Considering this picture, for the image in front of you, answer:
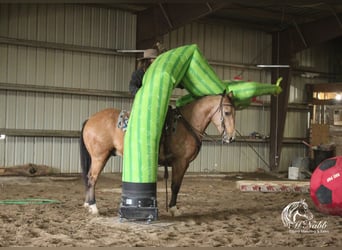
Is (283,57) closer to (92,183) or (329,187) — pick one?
(329,187)

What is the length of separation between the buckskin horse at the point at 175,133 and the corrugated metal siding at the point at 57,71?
5.64 metres

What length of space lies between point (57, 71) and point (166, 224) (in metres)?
7.22

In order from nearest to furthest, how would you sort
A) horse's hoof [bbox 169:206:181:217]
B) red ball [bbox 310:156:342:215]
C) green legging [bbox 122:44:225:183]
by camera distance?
green legging [bbox 122:44:225:183] → red ball [bbox 310:156:342:215] → horse's hoof [bbox 169:206:181:217]

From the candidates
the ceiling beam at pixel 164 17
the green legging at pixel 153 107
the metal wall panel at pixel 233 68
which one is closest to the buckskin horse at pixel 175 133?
the green legging at pixel 153 107

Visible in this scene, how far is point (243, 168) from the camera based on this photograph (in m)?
14.5

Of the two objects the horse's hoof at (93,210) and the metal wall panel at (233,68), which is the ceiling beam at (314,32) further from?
the horse's hoof at (93,210)

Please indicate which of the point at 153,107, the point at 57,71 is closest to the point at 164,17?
the point at 57,71

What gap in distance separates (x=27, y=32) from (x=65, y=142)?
2.73 metres

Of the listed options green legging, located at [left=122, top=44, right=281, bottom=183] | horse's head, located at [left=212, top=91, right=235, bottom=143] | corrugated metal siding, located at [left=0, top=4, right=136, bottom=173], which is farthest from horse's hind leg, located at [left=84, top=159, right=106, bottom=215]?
corrugated metal siding, located at [left=0, top=4, right=136, bottom=173]

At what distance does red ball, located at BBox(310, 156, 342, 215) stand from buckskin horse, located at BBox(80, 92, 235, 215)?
1.16 metres

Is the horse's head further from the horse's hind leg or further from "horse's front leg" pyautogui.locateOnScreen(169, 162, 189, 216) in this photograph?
the horse's hind leg

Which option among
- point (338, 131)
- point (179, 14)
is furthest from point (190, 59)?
point (338, 131)

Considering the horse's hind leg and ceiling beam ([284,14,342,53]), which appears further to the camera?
ceiling beam ([284,14,342,53])

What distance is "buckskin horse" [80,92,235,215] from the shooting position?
19.2ft
